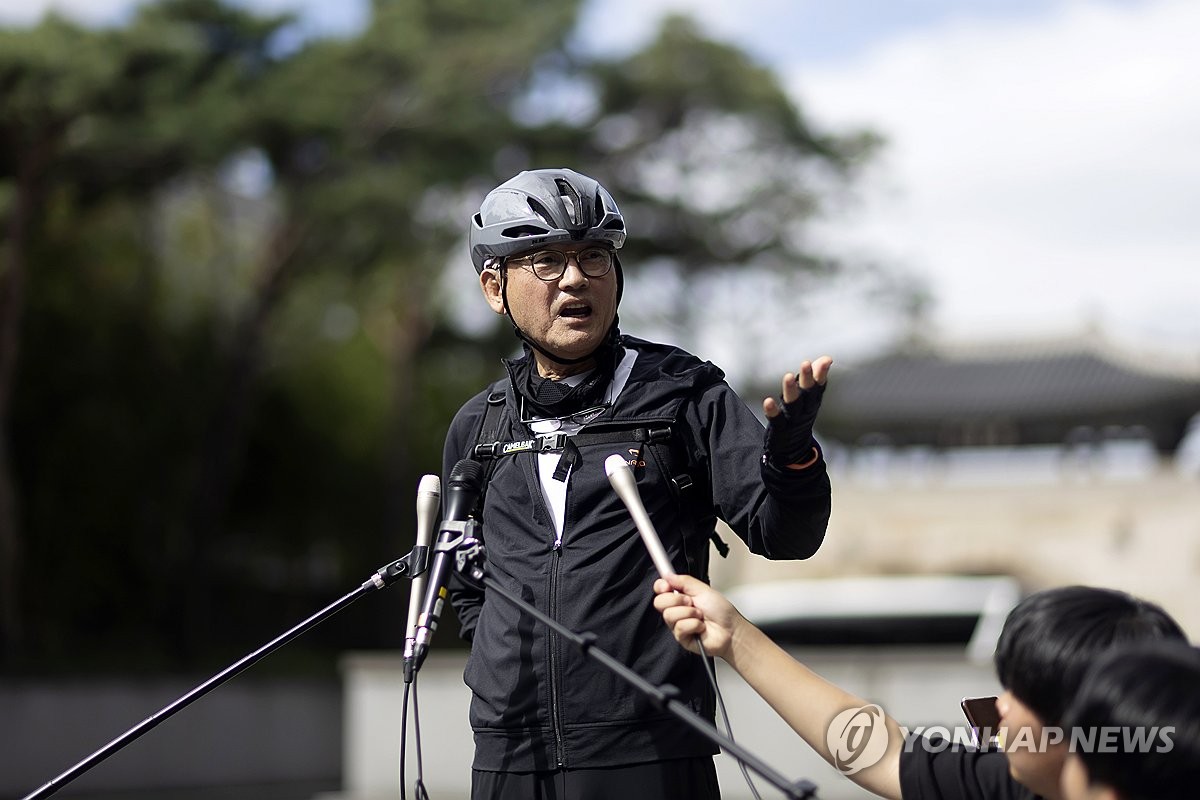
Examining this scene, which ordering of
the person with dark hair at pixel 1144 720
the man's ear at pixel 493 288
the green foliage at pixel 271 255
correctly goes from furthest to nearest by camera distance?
the green foliage at pixel 271 255
the man's ear at pixel 493 288
the person with dark hair at pixel 1144 720

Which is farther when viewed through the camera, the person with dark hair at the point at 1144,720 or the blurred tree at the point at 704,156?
the blurred tree at the point at 704,156

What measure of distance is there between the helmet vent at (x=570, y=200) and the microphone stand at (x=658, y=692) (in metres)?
0.65

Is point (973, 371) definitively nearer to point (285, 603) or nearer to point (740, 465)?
point (285, 603)

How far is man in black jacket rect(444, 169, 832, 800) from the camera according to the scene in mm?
2572

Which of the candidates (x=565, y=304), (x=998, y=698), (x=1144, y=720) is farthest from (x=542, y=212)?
(x=1144, y=720)

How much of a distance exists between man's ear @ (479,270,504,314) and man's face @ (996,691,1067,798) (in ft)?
4.31

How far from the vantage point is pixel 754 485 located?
2.58m

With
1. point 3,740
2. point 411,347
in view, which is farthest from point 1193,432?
point 3,740

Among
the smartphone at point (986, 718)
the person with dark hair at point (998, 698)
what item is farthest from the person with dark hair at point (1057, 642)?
the smartphone at point (986, 718)

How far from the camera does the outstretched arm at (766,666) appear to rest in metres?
Result: 2.33

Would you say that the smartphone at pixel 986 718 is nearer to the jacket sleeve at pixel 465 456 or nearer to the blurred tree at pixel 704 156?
the jacket sleeve at pixel 465 456

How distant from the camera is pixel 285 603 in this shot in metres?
22.3

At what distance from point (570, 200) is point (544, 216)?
61 millimetres

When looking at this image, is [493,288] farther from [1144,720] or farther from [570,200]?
[1144,720]
